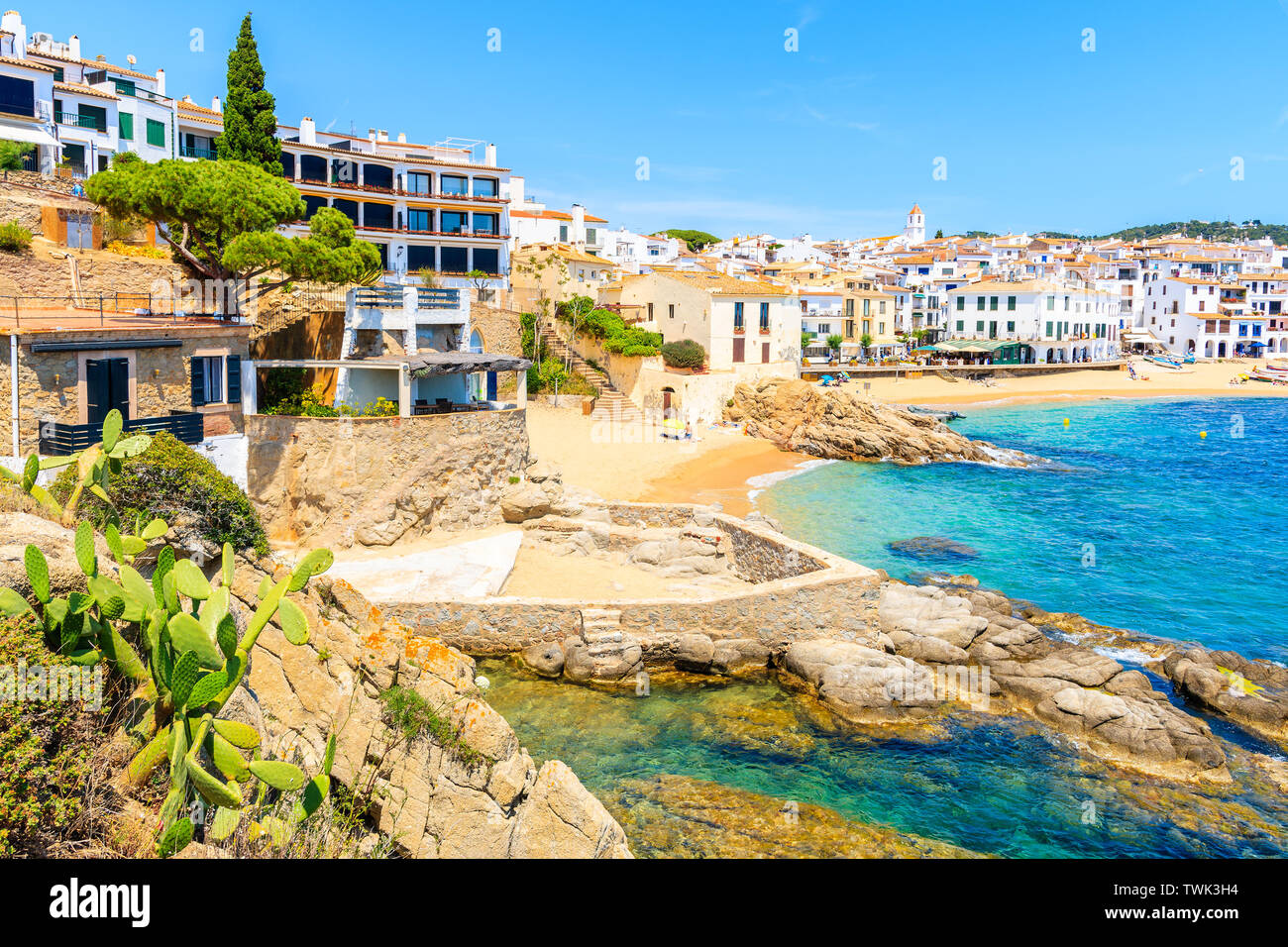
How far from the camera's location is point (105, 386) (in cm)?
2200

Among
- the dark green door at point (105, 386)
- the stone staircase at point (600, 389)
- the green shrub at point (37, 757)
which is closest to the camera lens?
the green shrub at point (37, 757)

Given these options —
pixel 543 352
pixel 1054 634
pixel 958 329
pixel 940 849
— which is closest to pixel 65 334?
pixel 940 849

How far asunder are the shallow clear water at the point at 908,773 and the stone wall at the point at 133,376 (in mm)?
12163

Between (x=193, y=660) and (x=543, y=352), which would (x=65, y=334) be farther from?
(x=543, y=352)

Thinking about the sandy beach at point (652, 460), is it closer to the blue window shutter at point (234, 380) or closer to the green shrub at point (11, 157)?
the blue window shutter at point (234, 380)

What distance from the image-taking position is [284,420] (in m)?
26.6

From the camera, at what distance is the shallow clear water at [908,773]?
15445mm

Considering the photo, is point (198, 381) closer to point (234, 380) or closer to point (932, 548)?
point (234, 380)

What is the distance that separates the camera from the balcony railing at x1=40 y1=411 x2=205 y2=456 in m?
20.5

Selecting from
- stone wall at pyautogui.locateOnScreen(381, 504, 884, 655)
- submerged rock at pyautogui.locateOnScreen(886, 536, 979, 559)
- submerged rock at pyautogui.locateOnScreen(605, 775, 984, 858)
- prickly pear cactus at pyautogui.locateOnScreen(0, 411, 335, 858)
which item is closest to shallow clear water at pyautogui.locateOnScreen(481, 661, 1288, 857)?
submerged rock at pyautogui.locateOnScreen(605, 775, 984, 858)

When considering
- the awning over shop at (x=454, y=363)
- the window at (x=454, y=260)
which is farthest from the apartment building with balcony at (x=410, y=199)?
the awning over shop at (x=454, y=363)

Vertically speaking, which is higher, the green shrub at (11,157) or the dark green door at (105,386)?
the green shrub at (11,157)

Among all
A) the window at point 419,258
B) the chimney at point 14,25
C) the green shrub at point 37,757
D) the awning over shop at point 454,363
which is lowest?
the green shrub at point 37,757
